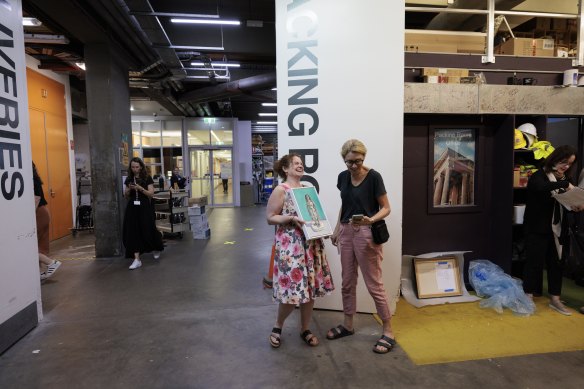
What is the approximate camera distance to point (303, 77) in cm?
329

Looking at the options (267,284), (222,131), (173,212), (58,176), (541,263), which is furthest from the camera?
(222,131)

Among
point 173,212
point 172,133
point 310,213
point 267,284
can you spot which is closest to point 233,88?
point 173,212

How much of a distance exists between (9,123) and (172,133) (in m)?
10.4

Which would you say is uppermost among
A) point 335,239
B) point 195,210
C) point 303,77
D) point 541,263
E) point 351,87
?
point 303,77

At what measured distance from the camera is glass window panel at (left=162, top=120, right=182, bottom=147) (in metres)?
12.8

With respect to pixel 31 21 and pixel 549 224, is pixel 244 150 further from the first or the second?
pixel 549 224

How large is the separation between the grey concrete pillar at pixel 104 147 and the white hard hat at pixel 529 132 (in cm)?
565

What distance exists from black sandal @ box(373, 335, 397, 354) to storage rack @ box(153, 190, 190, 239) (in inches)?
204

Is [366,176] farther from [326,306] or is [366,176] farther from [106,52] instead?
[106,52]

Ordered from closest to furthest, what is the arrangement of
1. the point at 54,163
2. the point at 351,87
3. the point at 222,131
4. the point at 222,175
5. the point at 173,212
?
the point at 351,87
the point at 173,212
the point at 54,163
the point at 222,175
the point at 222,131

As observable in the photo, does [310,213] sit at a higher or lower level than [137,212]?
higher

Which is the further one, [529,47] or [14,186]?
[529,47]

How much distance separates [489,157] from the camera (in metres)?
3.94

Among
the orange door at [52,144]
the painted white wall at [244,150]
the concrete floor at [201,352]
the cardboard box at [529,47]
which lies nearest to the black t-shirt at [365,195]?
the concrete floor at [201,352]
